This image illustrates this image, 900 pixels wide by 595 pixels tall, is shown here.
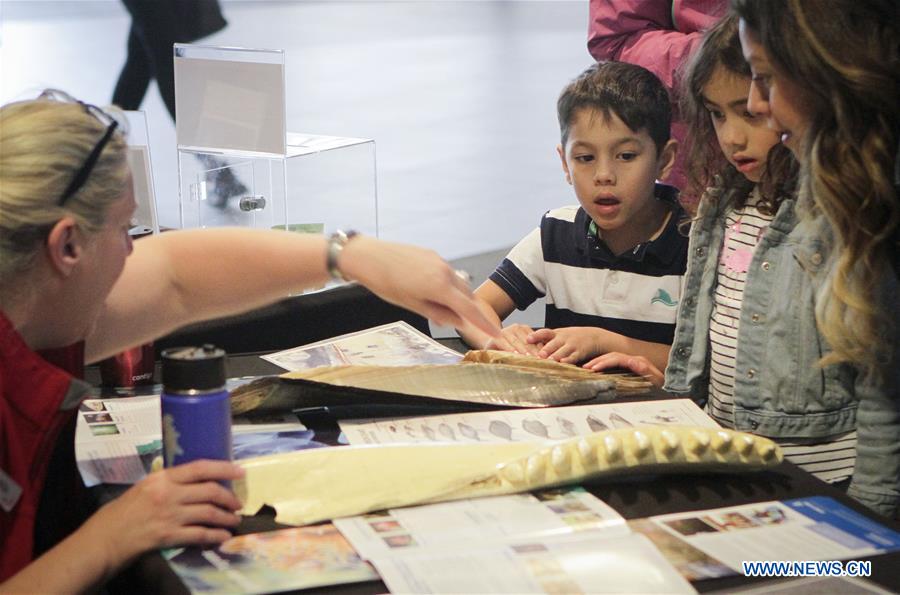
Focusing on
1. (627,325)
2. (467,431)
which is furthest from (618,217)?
(467,431)

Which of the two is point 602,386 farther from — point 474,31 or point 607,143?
point 474,31

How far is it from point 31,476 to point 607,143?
1.38m

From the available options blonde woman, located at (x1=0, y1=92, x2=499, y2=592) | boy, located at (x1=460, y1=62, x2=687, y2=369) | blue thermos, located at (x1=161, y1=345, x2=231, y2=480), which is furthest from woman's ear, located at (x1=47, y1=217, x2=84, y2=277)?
boy, located at (x1=460, y1=62, x2=687, y2=369)

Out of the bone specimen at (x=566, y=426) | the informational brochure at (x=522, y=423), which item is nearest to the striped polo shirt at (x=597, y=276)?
the informational brochure at (x=522, y=423)

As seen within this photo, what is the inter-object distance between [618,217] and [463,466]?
3.49 feet

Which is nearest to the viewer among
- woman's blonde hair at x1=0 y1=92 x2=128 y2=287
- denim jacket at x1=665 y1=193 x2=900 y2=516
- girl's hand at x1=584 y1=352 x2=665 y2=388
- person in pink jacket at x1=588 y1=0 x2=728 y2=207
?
woman's blonde hair at x1=0 y1=92 x2=128 y2=287

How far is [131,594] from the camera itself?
128 cm

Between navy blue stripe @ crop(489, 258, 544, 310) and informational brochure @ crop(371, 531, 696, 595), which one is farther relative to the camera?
navy blue stripe @ crop(489, 258, 544, 310)

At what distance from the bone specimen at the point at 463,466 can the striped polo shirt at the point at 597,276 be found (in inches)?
36.1

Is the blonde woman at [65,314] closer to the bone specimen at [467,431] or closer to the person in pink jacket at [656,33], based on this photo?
the bone specimen at [467,431]

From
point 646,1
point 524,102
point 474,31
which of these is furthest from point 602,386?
point 474,31

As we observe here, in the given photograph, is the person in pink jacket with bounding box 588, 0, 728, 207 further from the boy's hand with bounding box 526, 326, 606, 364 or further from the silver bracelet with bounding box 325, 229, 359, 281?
the silver bracelet with bounding box 325, 229, 359, 281

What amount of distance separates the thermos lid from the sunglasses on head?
22 cm

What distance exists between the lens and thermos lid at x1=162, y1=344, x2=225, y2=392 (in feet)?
3.99
